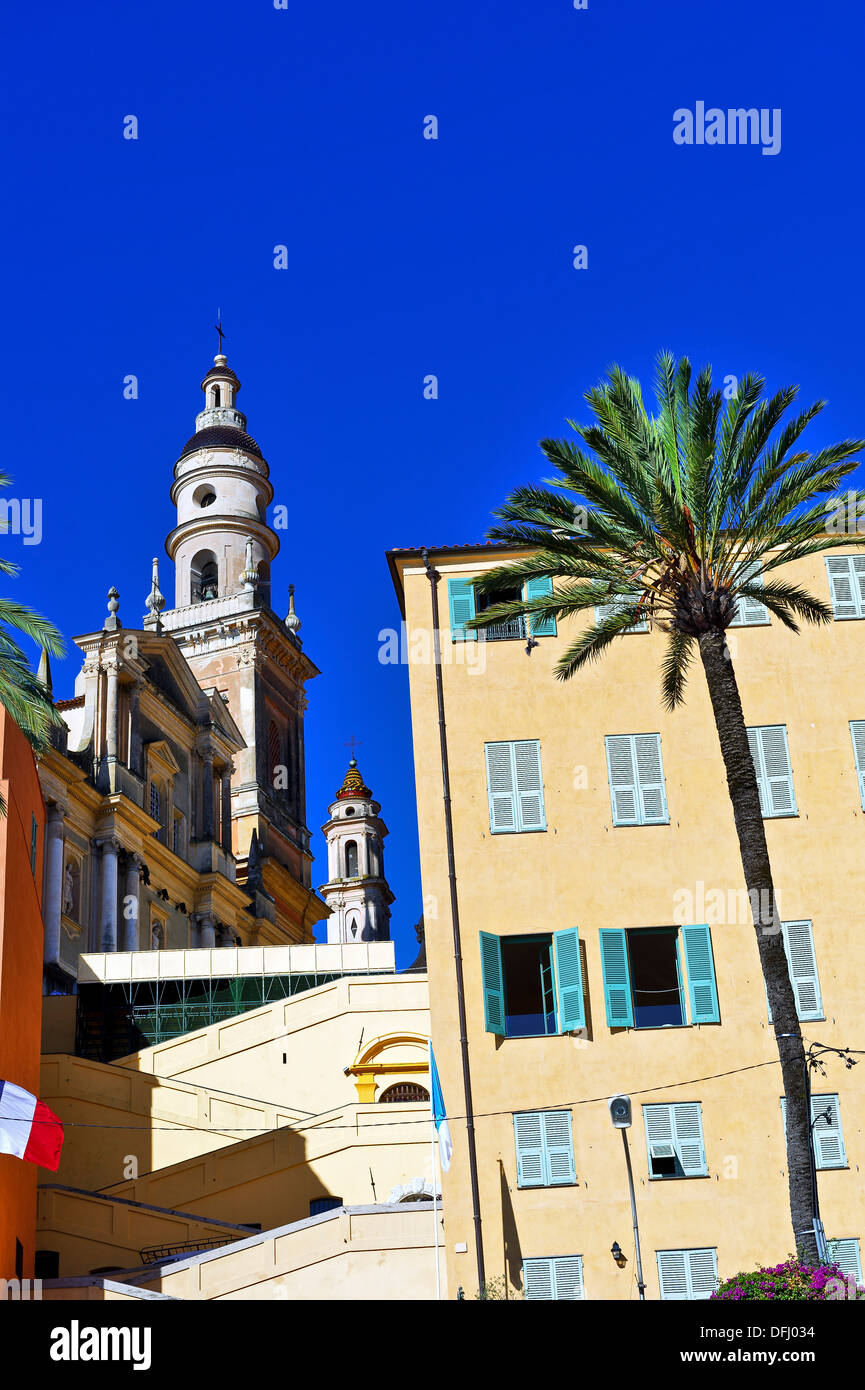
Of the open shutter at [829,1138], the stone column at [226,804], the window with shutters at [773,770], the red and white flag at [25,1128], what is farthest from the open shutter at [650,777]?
the stone column at [226,804]

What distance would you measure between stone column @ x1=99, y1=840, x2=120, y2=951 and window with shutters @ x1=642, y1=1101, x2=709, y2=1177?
28596 millimetres

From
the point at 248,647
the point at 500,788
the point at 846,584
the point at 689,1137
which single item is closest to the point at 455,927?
the point at 500,788

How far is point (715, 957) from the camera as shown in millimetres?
28328

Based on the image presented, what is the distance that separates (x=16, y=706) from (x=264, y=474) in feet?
190

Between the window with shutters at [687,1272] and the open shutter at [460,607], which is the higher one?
the open shutter at [460,607]

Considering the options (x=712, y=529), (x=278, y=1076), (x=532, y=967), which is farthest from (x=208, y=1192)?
(x=712, y=529)

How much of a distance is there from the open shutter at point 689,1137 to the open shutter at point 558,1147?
166 centimetres

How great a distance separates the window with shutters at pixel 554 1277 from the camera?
2622cm

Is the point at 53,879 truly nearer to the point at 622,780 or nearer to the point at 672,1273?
the point at 622,780

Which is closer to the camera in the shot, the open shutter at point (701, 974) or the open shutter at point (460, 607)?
the open shutter at point (701, 974)

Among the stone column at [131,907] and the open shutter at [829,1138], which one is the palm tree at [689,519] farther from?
the stone column at [131,907]

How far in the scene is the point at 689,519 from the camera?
25.7m

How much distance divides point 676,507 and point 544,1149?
33.4 ft

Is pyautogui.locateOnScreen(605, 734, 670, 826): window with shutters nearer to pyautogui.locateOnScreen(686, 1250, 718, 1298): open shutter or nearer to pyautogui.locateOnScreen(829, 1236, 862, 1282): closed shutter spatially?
pyautogui.locateOnScreen(686, 1250, 718, 1298): open shutter
